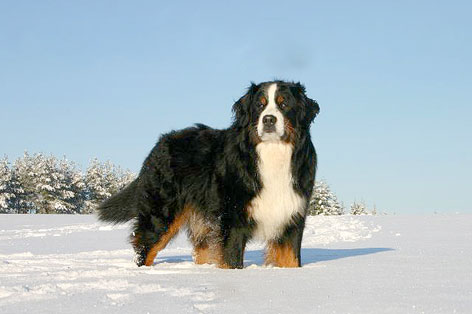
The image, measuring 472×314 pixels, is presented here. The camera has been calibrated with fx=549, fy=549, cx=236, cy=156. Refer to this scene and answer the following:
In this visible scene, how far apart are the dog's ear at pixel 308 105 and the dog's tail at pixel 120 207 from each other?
8.32ft

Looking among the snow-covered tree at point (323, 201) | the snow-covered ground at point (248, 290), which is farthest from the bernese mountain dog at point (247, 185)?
the snow-covered tree at point (323, 201)

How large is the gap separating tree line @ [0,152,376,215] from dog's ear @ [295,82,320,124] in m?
44.1

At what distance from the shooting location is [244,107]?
19.5 feet

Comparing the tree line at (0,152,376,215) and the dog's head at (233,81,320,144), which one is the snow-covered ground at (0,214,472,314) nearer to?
the dog's head at (233,81,320,144)

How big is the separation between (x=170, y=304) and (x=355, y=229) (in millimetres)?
11597

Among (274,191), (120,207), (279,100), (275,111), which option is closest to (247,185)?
(274,191)

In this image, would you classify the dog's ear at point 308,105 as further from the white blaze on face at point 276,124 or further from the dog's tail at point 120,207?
the dog's tail at point 120,207

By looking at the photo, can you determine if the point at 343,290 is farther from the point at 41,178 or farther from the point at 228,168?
the point at 41,178

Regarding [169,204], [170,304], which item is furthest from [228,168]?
[170,304]

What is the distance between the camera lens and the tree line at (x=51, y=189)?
172 ft

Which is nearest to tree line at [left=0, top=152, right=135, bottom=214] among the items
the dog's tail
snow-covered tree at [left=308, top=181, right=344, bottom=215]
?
snow-covered tree at [left=308, top=181, right=344, bottom=215]

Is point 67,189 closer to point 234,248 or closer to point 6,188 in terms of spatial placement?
point 6,188

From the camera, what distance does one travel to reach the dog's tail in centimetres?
723

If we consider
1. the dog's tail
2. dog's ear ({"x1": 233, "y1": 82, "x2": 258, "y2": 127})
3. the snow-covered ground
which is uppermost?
dog's ear ({"x1": 233, "y1": 82, "x2": 258, "y2": 127})
